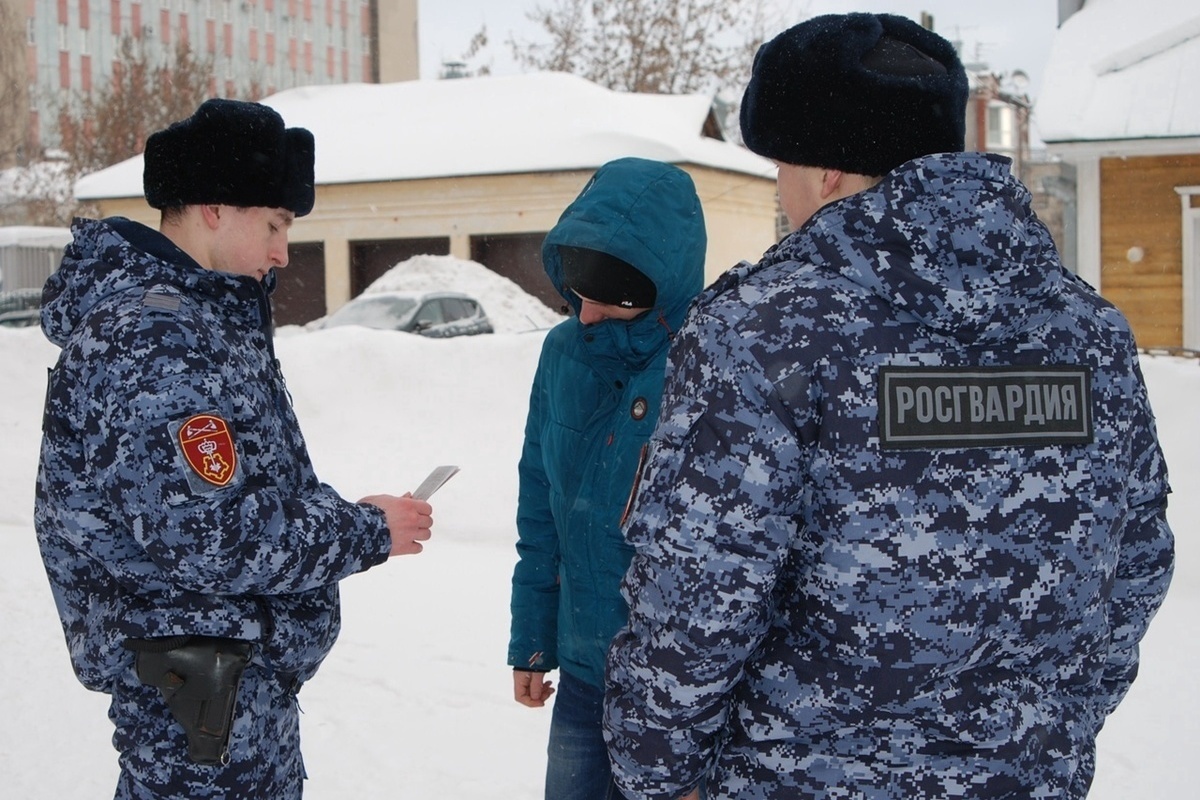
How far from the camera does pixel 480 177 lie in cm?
2202

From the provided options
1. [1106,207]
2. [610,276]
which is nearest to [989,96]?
[1106,207]

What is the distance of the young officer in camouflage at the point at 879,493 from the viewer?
5.11 ft

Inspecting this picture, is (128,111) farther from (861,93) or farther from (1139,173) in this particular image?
(861,93)

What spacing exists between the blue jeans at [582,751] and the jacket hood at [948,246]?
3.97 feet

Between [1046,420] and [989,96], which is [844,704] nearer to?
[1046,420]

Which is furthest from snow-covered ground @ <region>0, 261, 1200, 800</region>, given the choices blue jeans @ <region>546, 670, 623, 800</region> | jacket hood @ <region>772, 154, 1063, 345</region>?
jacket hood @ <region>772, 154, 1063, 345</region>

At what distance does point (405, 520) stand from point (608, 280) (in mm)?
616

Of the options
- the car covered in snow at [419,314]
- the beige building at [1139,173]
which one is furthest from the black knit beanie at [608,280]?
the car covered in snow at [419,314]

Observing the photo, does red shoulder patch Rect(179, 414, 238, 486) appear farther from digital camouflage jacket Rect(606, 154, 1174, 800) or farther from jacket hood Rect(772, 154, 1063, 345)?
jacket hood Rect(772, 154, 1063, 345)

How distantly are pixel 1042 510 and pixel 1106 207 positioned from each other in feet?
38.2

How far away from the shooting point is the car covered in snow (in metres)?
15.7

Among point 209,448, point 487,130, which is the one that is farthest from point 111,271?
point 487,130

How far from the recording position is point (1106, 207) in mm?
12188

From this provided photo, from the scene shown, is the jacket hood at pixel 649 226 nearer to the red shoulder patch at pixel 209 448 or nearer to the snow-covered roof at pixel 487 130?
the red shoulder patch at pixel 209 448
